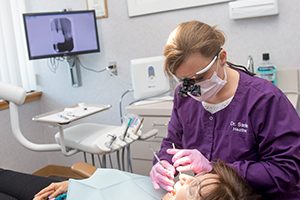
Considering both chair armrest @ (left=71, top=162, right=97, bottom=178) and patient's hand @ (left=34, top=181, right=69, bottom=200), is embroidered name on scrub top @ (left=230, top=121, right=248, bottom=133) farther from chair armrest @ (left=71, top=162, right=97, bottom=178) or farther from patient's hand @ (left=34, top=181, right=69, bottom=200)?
patient's hand @ (left=34, top=181, right=69, bottom=200)

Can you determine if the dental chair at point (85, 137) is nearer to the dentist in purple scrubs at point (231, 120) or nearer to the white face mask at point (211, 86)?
the dentist in purple scrubs at point (231, 120)

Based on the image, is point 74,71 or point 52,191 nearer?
point 52,191

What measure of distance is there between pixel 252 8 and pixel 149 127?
110cm

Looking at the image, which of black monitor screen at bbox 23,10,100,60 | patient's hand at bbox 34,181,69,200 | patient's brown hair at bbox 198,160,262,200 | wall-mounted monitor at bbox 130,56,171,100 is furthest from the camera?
black monitor screen at bbox 23,10,100,60

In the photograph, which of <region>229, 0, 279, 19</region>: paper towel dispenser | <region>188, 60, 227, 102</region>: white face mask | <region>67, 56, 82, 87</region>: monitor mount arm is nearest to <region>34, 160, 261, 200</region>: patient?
<region>188, 60, 227, 102</region>: white face mask

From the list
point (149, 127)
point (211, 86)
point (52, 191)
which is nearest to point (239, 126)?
point (211, 86)

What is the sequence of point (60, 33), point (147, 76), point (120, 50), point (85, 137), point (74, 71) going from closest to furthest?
point (85, 137) → point (147, 76) → point (60, 33) → point (120, 50) → point (74, 71)

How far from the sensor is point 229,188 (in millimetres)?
830

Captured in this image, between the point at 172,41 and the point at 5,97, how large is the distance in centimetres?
120

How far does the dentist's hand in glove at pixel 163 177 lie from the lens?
1.05 meters

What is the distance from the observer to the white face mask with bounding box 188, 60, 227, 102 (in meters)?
1.05

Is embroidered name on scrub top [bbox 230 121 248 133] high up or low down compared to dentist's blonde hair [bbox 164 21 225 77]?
down

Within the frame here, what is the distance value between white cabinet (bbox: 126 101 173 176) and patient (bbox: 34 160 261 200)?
0.94m

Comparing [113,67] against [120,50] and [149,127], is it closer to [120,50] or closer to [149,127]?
[120,50]
